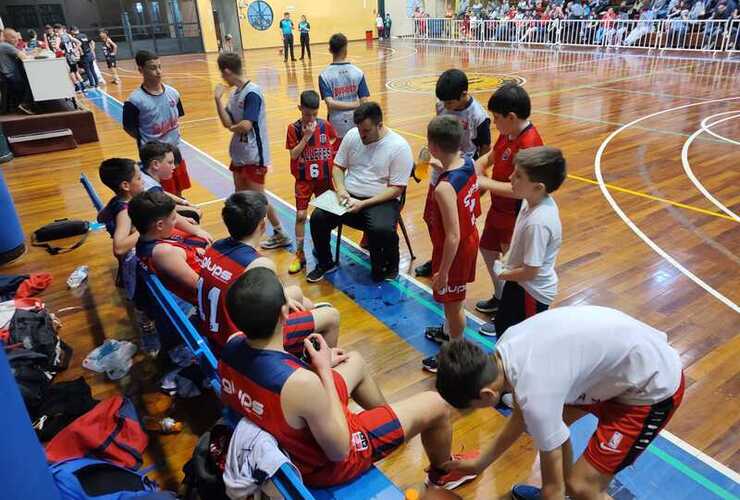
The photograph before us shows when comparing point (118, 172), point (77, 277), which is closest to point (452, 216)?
point (118, 172)

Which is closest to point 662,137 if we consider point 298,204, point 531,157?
point 298,204

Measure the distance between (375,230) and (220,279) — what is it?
6.02 ft

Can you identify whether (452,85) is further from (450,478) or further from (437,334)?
(450,478)

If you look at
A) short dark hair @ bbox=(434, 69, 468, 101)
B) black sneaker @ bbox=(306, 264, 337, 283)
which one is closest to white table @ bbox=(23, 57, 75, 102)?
black sneaker @ bbox=(306, 264, 337, 283)

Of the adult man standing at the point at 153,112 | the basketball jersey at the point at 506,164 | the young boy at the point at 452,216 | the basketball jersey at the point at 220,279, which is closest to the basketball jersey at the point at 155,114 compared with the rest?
the adult man standing at the point at 153,112

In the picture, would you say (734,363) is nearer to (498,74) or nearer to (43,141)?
(43,141)

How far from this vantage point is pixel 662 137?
7.97 meters

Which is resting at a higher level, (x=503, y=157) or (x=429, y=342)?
(x=503, y=157)

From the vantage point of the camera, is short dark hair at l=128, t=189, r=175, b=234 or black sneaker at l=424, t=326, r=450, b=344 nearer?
short dark hair at l=128, t=189, r=175, b=234

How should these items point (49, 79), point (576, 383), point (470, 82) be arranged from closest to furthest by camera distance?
point (576, 383)
point (49, 79)
point (470, 82)

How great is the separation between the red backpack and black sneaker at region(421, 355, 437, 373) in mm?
1689

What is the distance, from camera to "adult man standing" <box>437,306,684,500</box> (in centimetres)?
172

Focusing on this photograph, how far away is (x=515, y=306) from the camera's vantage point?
2.75 meters

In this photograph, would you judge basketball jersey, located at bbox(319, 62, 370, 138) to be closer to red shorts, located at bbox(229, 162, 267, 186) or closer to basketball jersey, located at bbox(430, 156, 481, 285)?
A: red shorts, located at bbox(229, 162, 267, 186)
